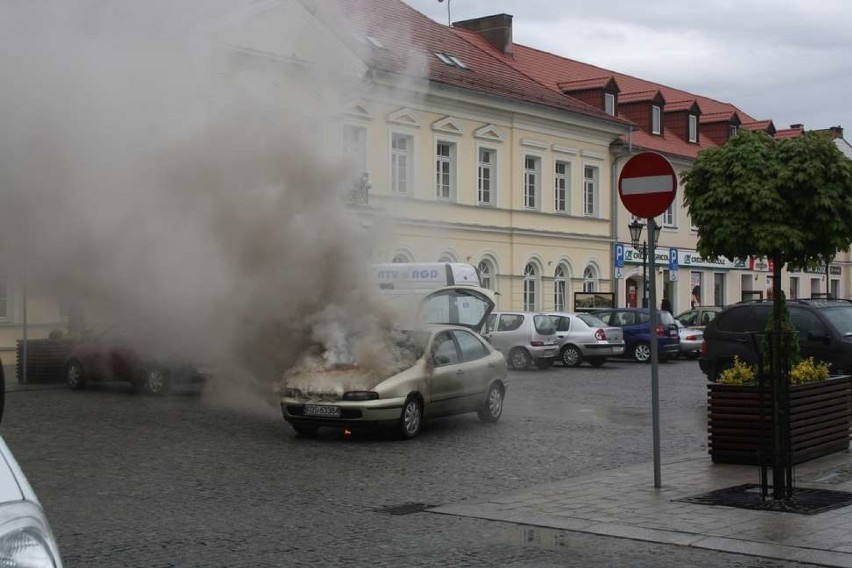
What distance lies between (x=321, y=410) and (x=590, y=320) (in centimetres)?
1806

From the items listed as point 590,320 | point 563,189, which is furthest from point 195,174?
point 563,189

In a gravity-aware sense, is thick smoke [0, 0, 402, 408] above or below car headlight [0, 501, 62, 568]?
above

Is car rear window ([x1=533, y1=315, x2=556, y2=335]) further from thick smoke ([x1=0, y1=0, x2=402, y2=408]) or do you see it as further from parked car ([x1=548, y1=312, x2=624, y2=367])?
thick smoke ([x1=0, y1=0, x2=402, y2=408])

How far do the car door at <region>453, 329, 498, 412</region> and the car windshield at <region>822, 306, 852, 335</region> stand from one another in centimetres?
651

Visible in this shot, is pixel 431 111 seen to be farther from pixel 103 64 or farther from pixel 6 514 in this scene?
pixel 6 514

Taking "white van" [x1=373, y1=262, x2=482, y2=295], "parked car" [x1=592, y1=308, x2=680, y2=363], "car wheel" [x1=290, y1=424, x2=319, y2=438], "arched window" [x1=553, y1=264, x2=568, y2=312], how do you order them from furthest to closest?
1. "arched window" [x1=553, y1=264, x2=568, y2=312]
2. "parked car" [x1=592, y1=308, x2=680, y2=363]
3. "white van" [x1=373, y1=262, x2=482, y2=295]
4. "car wheel" [x1=290, y1=424, x2=319, y2=438]

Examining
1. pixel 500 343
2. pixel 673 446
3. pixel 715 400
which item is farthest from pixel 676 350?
pixel 715 400

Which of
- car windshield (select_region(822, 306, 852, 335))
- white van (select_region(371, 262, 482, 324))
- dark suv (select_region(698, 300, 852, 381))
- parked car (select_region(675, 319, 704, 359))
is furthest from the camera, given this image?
parked car (select_region(675, 319, 704, 359))

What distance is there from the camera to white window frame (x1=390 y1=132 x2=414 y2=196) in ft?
69.4

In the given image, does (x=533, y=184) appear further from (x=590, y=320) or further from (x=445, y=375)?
(x=445, y=375)

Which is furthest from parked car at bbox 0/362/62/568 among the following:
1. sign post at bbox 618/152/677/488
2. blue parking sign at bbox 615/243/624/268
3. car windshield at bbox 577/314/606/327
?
blue parking sign at bbox 615/243/624/268

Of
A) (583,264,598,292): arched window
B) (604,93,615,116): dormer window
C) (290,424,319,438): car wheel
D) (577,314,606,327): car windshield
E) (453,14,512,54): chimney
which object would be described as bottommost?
(290,424,319,438): car wheel

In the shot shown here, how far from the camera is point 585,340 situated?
99.8 feet

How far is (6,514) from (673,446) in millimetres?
12046
